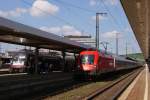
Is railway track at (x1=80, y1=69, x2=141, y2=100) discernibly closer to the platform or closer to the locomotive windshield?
the platform

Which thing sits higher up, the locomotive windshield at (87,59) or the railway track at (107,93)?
the locomotive windshield at (87,59)

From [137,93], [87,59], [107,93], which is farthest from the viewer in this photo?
[87,59]

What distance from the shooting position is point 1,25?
2433 cm

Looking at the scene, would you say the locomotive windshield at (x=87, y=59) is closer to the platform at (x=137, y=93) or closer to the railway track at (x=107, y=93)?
the platform at (x=137, y=93)

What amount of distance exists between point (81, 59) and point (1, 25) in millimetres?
11416

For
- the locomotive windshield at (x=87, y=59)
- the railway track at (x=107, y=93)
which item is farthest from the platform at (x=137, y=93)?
the locomotive windshield at (x=87, y=59)

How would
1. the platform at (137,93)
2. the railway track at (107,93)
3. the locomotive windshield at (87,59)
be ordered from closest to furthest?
the railway track at (107,93), the platform at (137,93), the locomotive windshield at (87,59)

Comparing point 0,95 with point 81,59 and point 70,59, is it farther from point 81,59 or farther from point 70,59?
point 70,59

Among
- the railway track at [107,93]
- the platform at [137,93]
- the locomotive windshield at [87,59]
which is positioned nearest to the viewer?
the railway track at [107,93]

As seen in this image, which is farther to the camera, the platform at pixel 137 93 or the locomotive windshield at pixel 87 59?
the locomotive windshield at pixel 87 59

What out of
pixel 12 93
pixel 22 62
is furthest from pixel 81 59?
pixel 22 62

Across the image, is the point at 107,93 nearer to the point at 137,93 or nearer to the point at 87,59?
the point at 137,93

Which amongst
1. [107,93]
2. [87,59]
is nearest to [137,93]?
[107,93]

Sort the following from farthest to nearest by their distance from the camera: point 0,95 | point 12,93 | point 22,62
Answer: point 22,62 < point 12,93 < point 0,95
